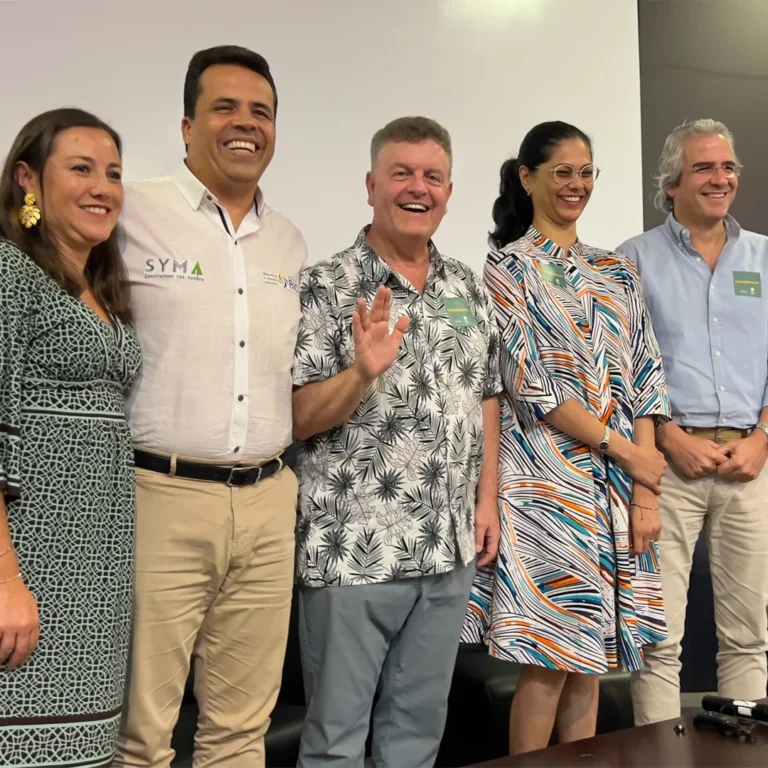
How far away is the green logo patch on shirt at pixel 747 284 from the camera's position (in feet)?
9.43

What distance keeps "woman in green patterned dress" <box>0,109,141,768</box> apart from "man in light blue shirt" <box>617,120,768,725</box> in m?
1.68

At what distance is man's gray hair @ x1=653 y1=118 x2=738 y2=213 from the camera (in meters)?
2.95

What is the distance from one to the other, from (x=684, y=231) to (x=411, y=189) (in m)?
1.10

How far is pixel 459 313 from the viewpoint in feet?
7.76

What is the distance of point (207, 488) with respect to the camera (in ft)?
6.66

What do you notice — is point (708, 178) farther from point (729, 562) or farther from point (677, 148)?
point (729, 562)

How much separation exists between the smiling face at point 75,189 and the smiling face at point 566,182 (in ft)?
4.12

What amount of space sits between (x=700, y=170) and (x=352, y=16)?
147cm

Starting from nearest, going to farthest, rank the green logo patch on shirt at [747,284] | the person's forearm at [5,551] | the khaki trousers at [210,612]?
the person's forearm at [5,551] → the khaki trousers at [210,612] → the green logo patch on shirt at [747,284]

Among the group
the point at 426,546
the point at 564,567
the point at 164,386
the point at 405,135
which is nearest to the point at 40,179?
the point at 164,386

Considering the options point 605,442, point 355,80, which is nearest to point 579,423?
point 605,442

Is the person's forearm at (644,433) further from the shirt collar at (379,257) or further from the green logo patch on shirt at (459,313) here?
the shirt collar at (379,257)

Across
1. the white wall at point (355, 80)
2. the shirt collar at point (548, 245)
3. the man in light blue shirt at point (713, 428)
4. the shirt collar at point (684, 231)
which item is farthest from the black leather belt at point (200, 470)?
the shirt collar at point (684, 231)

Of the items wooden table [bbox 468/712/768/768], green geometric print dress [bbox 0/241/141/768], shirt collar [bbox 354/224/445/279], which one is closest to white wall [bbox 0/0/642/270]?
shirt collar [bbox 354/224/445/279]
